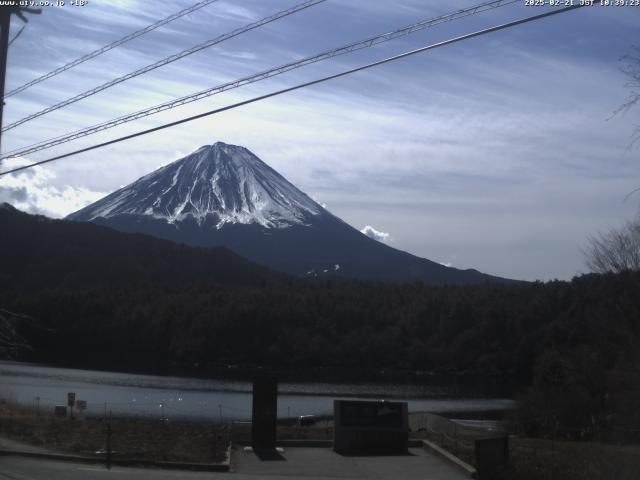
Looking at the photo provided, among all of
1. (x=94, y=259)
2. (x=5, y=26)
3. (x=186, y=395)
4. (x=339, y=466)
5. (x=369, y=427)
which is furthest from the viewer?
(x=94, y=259)

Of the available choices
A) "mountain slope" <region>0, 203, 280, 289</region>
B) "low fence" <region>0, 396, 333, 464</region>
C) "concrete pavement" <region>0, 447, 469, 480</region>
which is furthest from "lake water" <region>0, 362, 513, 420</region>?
"mountain slope" <region>0, 203, 280, 289</region>

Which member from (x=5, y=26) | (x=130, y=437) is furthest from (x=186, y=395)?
(x=5, y=26)

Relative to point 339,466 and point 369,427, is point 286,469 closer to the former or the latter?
point 339,466

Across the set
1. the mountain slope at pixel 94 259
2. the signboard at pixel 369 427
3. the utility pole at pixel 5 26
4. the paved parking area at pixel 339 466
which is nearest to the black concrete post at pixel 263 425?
the paved parking area at pixel 339 466

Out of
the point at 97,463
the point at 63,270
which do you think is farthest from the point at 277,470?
the point at 63,270

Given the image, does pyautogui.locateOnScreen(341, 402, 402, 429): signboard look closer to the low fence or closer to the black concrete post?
the black concrete post

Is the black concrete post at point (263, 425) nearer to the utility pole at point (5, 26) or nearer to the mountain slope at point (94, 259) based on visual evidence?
the utility pole at point (5, 26)
